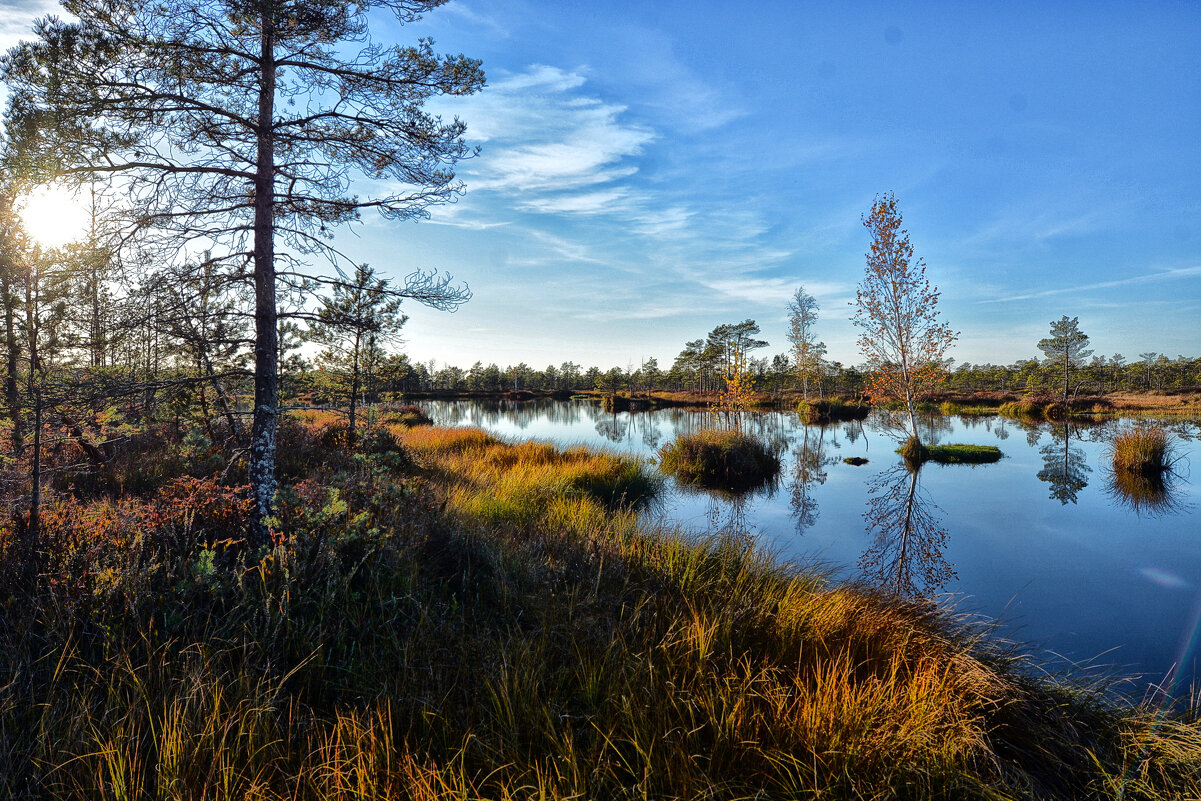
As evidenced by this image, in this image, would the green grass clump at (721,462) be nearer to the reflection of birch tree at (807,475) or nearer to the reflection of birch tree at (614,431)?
the reflection of birch tree at (807,475)

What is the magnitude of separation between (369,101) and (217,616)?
206 inches

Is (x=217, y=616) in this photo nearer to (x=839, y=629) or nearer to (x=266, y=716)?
(x=266, y=716)

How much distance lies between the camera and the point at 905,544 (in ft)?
26.1

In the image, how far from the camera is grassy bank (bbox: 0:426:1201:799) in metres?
2.26

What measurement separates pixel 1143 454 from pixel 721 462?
11.5 meters

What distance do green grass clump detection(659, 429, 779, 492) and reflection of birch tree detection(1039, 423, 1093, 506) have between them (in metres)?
6.51

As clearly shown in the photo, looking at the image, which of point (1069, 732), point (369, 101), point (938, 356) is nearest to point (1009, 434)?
point (938, 356)

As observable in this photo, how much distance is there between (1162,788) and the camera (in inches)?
100

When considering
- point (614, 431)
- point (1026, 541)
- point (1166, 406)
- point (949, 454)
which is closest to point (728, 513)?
point (1026, 541)

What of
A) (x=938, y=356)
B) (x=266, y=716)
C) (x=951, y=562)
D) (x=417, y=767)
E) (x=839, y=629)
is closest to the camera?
(x=417, y=767)

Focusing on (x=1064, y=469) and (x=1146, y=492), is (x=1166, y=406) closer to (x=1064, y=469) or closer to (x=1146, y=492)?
(x=1064, y=469)

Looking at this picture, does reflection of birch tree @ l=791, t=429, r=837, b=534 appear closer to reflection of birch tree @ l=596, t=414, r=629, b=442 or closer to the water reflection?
the water reflection

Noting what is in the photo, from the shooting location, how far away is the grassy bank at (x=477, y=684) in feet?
7.43

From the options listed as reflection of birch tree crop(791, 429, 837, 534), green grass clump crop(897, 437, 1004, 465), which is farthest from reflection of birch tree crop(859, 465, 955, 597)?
green grass clump crop(897, 437, 1004, 465)
